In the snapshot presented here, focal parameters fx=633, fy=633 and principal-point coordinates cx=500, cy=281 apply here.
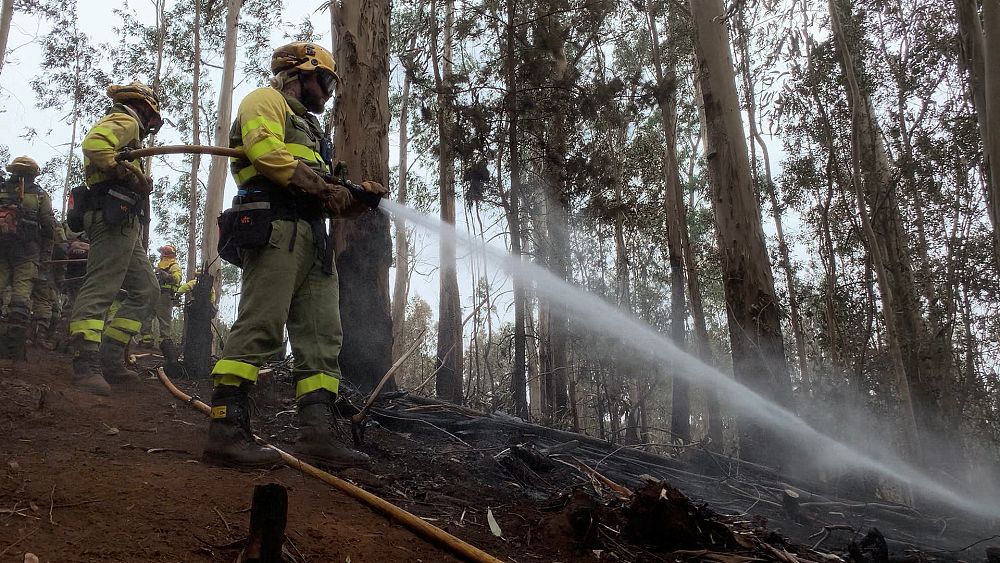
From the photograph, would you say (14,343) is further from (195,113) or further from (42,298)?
(195,113)

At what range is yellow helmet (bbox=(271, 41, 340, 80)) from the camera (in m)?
3.44

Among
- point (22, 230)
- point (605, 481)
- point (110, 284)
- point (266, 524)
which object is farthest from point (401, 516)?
point (22, 230)

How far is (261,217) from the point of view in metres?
3.05

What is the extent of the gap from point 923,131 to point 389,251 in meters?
13.0

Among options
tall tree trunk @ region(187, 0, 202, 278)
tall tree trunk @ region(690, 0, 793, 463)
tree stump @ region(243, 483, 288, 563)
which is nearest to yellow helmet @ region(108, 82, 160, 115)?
tree stump @ region(243, 483, 288, 563)

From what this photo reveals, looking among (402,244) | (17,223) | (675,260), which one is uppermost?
(402,244)

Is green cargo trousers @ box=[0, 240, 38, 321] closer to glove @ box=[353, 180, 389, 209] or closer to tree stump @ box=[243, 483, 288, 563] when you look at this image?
glove @ box=[353, 180, 389, 209]

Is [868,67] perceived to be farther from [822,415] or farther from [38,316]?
[38,316]

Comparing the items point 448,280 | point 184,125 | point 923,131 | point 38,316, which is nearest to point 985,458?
point 923,131

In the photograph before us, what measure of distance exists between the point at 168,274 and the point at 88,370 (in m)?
6.47

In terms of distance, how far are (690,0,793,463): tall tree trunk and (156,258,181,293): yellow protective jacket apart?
27.1 feet

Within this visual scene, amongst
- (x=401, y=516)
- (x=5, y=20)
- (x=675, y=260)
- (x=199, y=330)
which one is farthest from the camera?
(x=5, y=20)

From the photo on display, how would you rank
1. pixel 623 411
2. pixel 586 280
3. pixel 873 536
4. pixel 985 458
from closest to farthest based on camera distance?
pixel 873 536 → pixel 623 411 → pixel 985 458 → pixel 586 280

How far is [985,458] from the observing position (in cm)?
1221
